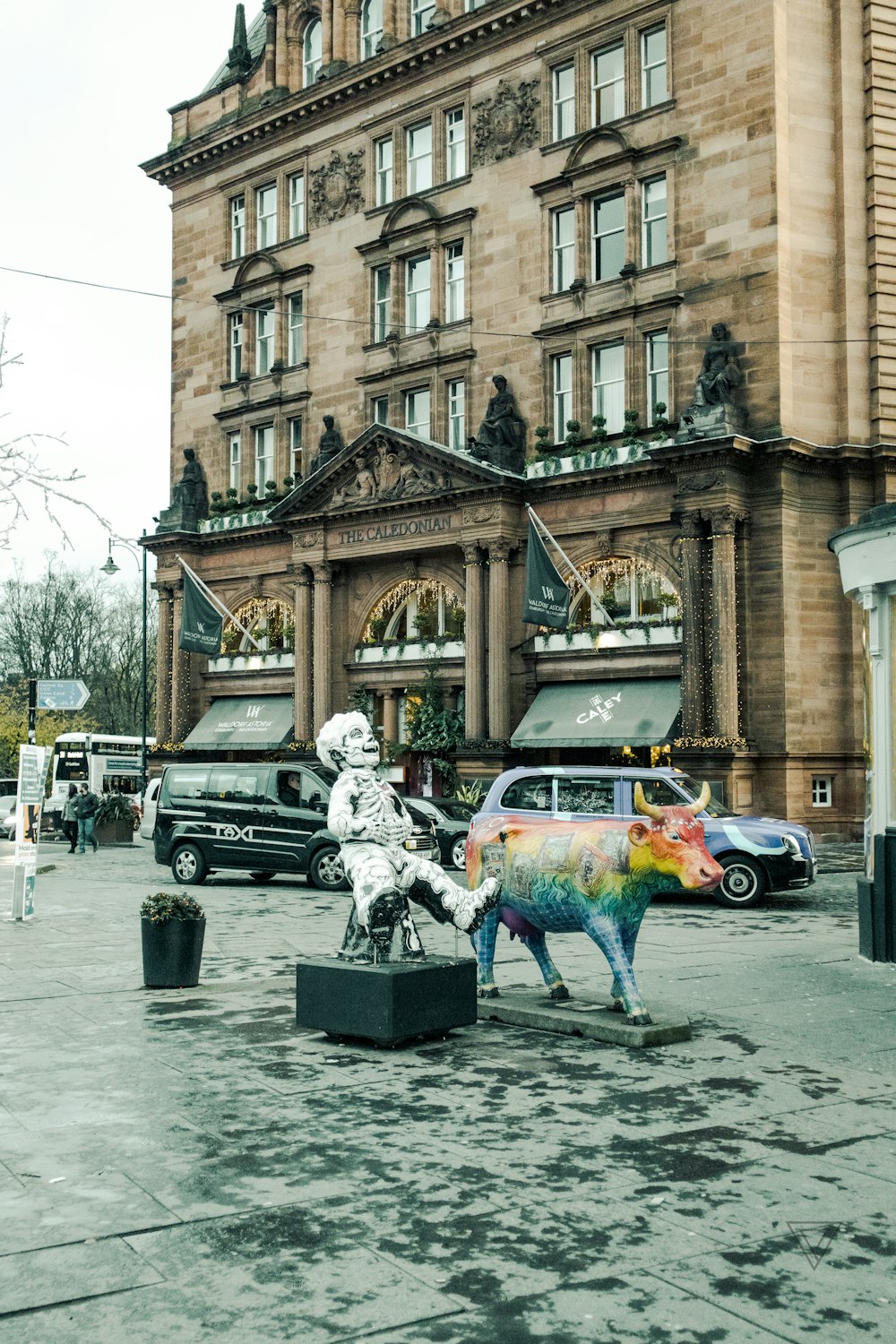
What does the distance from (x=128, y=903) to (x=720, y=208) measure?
21.2 metres

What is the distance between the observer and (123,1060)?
8.59 meters

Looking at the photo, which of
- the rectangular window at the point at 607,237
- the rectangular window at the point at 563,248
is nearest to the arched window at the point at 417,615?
the rectangular window at the point at 563,248

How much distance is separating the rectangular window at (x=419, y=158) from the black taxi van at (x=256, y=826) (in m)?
20.8

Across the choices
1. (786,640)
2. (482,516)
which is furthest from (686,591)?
(482,516)

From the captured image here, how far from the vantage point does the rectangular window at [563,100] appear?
114 feet

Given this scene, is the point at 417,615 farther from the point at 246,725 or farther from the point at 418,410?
the point at 246,725

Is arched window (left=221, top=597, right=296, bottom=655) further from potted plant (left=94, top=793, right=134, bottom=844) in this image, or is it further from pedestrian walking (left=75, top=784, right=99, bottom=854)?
pedestrian walking (left=75, top=784, right=99, bottom=854)

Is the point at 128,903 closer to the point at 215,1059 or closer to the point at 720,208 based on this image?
the point at 215,1059

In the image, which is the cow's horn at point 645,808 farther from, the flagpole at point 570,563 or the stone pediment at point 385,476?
the stone pediment at point 385,476

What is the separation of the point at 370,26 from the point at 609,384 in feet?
49.7

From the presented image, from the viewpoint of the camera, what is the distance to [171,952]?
11523 mm

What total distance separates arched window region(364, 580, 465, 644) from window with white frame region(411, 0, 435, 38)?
52.1ft

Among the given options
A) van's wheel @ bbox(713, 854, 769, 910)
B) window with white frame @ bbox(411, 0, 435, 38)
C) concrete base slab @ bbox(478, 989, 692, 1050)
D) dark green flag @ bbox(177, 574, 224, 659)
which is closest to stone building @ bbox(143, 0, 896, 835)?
window with white frame @ bbox(411, 0, 435, 38)

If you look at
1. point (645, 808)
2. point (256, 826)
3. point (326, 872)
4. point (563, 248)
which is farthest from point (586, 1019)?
point (563, 248)
